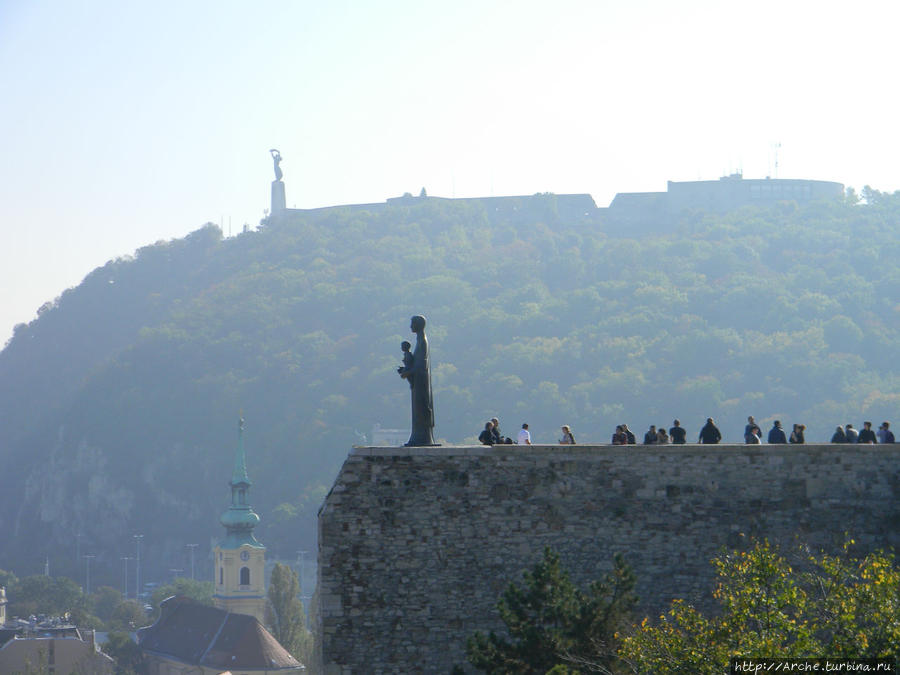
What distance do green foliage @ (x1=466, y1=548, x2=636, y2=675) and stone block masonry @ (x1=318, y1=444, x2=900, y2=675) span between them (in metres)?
1.04

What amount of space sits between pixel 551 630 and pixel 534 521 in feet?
5.81

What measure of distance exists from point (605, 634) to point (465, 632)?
72.7 inches

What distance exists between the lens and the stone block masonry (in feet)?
58.0

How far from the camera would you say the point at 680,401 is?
154500 millimetres

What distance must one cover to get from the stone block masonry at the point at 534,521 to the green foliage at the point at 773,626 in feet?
7.17

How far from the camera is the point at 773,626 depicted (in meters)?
14.5

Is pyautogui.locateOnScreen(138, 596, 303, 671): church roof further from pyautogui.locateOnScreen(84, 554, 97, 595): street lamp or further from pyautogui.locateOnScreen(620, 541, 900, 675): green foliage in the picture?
pyautogui.locateOnScreen(620, 541, 900, 675): green foliage

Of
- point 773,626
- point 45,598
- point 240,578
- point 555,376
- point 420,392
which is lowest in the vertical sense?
point 45,598

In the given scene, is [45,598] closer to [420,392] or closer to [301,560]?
[301,560]

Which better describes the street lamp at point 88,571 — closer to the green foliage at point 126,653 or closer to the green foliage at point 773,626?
the green foliage at point 126,653

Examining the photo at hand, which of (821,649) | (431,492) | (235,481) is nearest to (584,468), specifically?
(431,492)

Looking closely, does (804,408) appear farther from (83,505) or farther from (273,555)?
(83,505)

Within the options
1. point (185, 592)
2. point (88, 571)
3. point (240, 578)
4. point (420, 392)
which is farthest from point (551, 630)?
point (88, 571)

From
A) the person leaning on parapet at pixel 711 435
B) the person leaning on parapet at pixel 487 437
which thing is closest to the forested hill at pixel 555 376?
the person leaning on parapet at pixel 711 435
